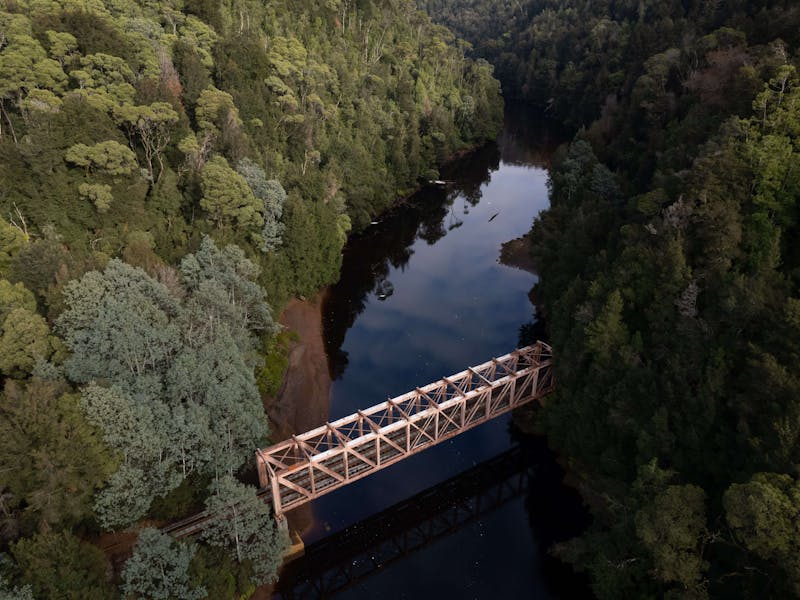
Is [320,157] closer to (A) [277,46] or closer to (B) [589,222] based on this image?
(A) [277,46]

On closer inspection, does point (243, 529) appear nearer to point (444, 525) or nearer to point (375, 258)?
point (444, 525)

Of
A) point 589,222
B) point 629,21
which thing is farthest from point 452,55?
point 589,222

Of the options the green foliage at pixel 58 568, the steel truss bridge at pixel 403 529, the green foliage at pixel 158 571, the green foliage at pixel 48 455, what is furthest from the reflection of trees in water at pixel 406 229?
the green foliage at pixel 58 568

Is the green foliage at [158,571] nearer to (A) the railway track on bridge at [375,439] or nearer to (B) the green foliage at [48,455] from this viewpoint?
(B) the green foliage at [48,455]

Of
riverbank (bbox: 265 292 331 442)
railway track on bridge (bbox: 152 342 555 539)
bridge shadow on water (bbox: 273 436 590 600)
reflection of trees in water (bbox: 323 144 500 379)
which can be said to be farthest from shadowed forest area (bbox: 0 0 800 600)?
reflection of trees in water (bbox: 323 144 500 379)

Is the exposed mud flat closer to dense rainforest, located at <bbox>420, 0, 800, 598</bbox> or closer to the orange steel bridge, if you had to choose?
the orange steel bridge

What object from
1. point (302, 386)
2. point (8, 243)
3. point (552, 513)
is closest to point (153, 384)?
point (8, 243)
